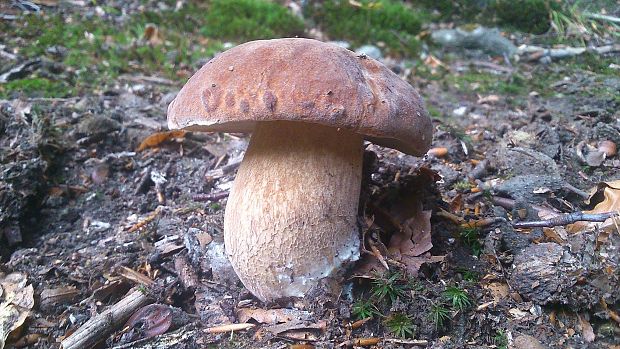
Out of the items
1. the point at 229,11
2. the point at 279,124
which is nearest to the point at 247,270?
the point at 279,124

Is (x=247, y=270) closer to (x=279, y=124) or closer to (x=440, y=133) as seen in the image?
(x=279, y=124)

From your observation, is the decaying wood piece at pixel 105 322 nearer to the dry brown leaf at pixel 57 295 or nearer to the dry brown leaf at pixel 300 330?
the dry brown leaf at pixel 57 295

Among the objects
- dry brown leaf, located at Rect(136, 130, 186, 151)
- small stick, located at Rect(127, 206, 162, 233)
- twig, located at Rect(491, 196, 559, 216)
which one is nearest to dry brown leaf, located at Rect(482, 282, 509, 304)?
Answer: twig, located at Rect(491, 196, 559, 216)

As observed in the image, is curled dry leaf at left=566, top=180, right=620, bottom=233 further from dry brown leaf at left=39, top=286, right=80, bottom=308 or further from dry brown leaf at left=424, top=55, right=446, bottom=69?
dry brown leaf at left=424, top=55, right=446, bottom=69

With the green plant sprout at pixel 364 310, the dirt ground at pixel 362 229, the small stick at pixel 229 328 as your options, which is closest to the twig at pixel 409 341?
the dirt ground at pixel 362 229

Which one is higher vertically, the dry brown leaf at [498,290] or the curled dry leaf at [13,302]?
the curled dry leaf at [13,302]

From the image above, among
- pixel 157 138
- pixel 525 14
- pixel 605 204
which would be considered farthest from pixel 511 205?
pixel 525 14

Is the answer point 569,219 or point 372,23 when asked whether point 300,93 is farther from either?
point 372,23
